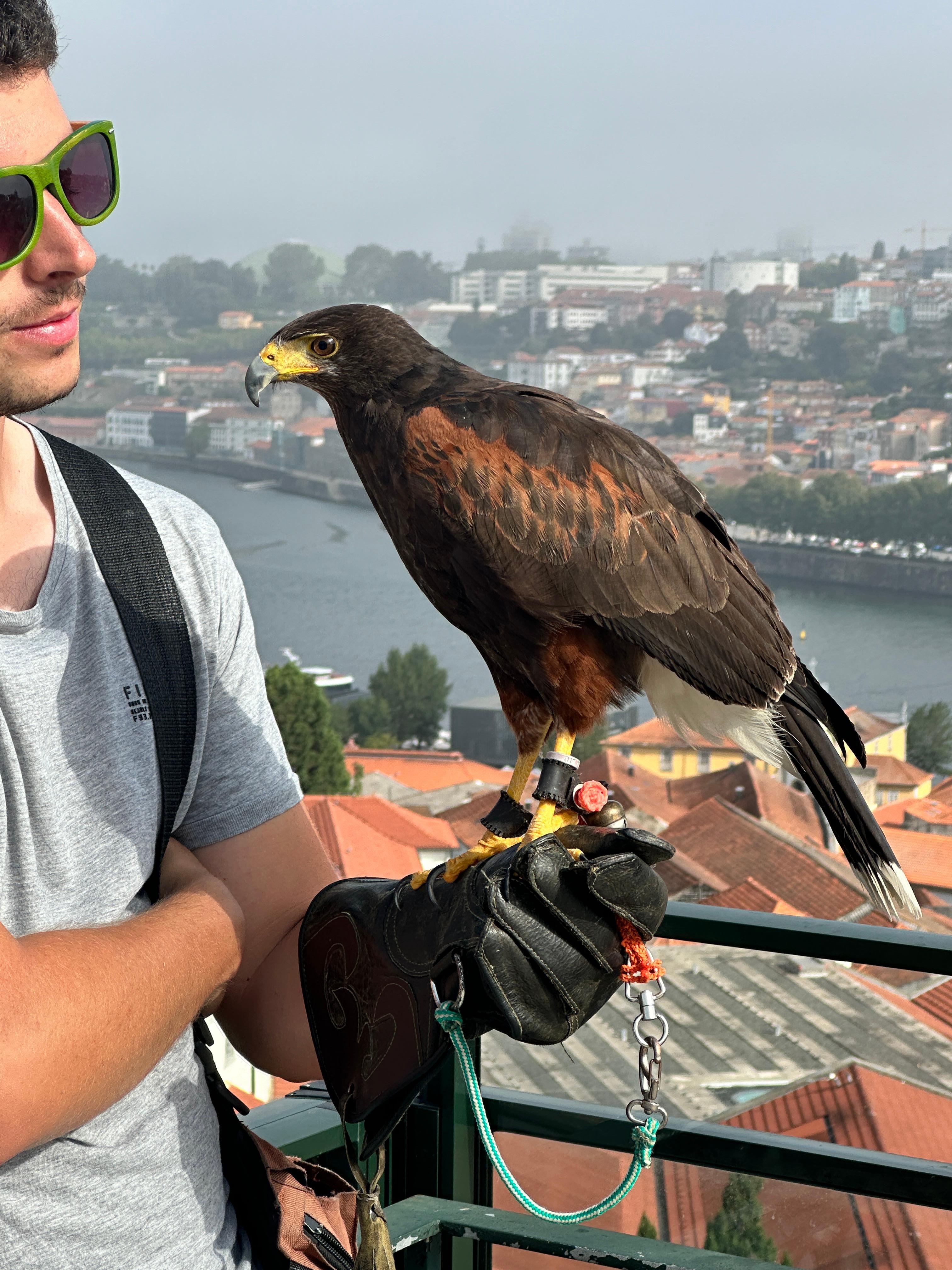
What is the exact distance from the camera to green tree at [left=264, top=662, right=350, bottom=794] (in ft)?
143

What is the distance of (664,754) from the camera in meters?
54.4

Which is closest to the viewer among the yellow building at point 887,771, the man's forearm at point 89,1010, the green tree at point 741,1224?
the man's forearm at point 89,1010

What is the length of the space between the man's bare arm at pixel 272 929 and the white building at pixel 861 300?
3653 inches

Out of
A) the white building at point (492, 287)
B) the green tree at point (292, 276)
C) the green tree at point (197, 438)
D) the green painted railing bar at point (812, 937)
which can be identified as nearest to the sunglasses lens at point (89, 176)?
the green painted railing bar at point (812, 937)

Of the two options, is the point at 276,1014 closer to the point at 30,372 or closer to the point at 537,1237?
the point at 537,1237

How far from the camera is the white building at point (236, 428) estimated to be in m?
85.6

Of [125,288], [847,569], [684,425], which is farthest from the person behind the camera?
[125,288]

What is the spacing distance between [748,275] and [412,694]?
53327 millimetres

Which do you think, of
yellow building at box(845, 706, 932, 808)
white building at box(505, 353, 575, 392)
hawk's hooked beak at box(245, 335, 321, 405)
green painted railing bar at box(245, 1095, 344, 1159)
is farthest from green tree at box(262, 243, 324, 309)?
green painted railing bar at box(245, 1095, 344, 1159)

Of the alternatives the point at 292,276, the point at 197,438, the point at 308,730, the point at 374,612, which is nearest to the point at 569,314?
the point at 292,276

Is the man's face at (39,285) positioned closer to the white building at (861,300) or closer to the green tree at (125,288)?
the white building at (861,300)

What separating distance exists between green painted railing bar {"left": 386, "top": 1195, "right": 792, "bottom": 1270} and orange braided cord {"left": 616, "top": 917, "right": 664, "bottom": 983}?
66 cm

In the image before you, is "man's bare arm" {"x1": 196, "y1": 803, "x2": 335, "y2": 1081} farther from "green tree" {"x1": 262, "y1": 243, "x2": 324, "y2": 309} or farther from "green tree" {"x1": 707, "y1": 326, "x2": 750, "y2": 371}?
"green tree" {"x1": 262, "y1": 243, "x2": 324, "y2": 309}

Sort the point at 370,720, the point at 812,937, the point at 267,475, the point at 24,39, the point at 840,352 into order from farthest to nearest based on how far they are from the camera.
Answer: the point at 267,475 < the point at 840,352 < the point at 370,720 < the point at 812,937 < the point at 24,39
